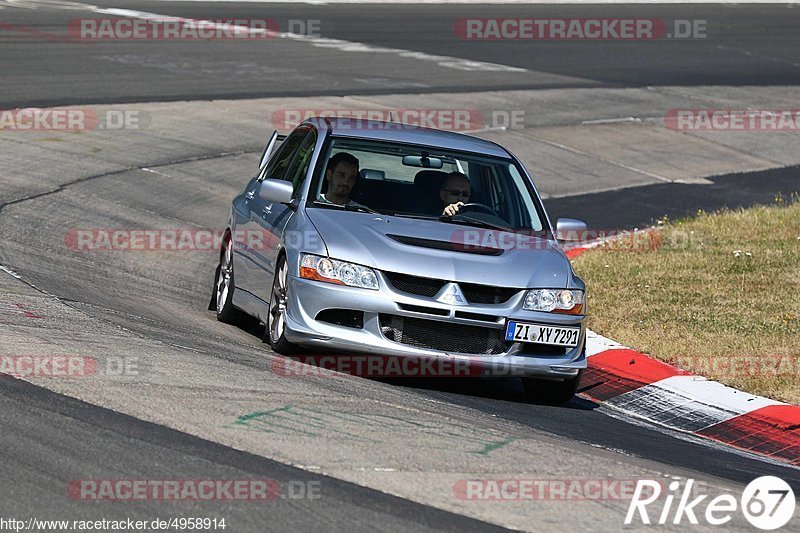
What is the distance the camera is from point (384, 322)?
27.0 ft

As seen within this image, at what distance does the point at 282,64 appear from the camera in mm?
24719

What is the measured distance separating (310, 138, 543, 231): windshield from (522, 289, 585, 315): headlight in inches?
35.0

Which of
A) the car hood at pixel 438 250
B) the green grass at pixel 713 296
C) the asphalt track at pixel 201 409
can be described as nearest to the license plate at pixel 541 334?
the car hood at pixel 438 250

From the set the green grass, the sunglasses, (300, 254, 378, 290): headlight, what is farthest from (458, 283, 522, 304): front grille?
the green grass

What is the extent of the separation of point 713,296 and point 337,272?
4.81 m

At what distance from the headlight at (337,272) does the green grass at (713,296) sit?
284 cm

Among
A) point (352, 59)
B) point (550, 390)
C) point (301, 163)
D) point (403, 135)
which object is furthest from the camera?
point (352, 59)

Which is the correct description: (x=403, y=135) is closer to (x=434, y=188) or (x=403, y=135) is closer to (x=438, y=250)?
(x=434, y=188)

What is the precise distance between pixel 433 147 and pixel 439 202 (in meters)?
0.56

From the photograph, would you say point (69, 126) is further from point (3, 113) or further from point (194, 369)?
point (194, 369)

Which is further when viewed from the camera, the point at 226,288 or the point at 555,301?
the point at 226,288

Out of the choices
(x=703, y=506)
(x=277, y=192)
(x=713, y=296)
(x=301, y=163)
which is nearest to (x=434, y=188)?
(x=301, y=163)

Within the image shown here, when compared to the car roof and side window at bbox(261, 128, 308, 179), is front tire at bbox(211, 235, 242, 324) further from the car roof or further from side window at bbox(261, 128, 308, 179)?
→ the car roof

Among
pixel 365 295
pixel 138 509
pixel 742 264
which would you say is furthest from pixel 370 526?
pixel 742 264
